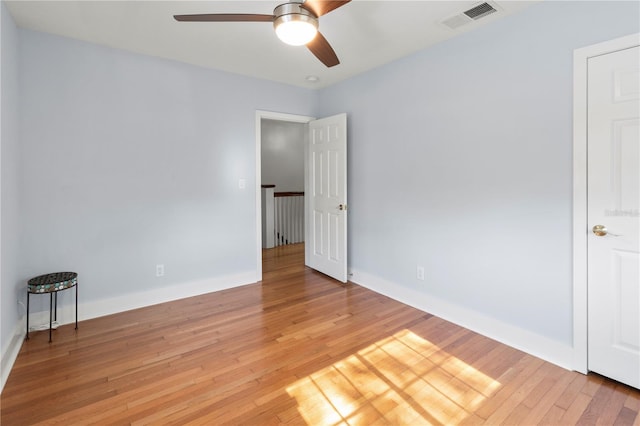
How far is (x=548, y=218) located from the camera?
2301 millimetres

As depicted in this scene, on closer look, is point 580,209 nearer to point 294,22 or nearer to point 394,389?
point 394,389

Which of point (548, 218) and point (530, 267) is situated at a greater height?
point (548, 218)

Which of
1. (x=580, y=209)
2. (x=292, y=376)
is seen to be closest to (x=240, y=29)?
(x=292, y=376)

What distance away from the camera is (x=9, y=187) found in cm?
237

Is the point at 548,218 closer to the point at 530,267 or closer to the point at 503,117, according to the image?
the point at 530,267

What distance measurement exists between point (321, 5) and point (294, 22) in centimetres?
17

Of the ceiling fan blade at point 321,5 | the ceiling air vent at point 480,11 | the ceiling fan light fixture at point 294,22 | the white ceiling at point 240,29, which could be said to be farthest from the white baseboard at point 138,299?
the ceiling air vent at point 480,11

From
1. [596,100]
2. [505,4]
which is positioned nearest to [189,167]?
[505,4]

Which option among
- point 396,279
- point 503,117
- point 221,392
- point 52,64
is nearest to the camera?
point 221,392

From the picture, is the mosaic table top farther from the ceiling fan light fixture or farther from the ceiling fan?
the ceiling fan light fixture

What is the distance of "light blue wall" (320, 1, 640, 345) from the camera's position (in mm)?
2227

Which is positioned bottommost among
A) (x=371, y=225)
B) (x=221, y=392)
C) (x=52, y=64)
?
(x=221, y=392)

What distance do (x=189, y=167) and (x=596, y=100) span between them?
354cm

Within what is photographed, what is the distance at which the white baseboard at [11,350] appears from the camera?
208cm
